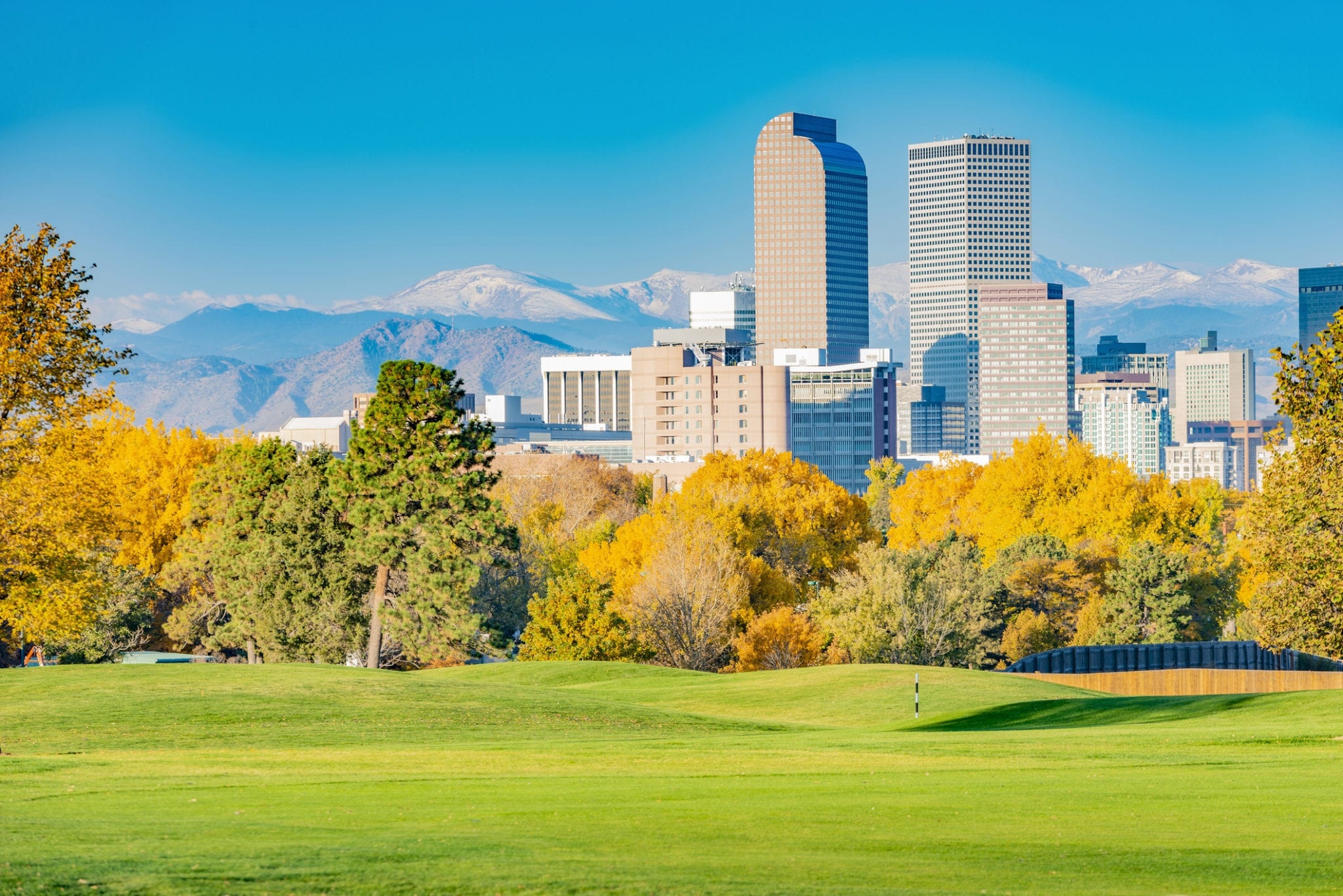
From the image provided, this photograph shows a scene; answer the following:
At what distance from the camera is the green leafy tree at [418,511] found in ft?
202

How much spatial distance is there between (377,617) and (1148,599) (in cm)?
4033

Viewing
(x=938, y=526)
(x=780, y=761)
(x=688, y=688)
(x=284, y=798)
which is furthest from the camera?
(x=938, y=526)

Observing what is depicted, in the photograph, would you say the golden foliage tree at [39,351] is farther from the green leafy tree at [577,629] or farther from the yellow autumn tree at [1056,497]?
the yellow autumn tree at [1056,497]

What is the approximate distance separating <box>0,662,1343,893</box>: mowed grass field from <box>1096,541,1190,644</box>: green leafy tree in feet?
120

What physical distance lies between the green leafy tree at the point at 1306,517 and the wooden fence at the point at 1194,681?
100 ft

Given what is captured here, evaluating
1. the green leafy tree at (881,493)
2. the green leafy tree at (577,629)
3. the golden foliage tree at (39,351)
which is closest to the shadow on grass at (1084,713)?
the golden foliage tree at (39,351)

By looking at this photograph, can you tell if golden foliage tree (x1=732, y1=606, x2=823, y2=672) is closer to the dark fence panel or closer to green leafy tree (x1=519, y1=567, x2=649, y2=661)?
green leafy tree (x1=519, y1=567, x2=649, y2=661)

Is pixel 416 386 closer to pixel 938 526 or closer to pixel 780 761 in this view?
pixel 780 761

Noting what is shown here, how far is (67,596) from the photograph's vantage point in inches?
1341

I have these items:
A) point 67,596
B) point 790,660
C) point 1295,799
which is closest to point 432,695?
point 67,596

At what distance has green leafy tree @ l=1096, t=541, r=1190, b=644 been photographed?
3130 inches

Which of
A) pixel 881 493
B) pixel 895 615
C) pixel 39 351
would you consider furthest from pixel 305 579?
pixel 881 493

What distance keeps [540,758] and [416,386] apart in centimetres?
3614

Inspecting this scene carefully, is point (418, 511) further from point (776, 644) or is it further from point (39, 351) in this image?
point (39, 351)
